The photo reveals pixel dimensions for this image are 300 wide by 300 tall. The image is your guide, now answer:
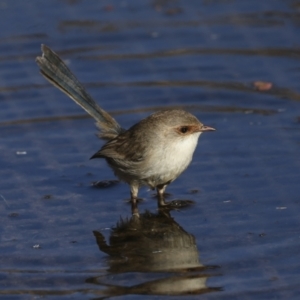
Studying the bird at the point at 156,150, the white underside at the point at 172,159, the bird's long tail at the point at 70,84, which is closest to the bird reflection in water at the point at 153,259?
the bird at the point at 156,150

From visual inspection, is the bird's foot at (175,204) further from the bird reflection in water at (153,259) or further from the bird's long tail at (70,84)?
the bird's long tail at (70,84)

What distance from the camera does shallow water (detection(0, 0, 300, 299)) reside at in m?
7.11

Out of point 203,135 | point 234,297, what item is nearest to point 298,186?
point 203,135

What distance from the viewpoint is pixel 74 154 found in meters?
9.54

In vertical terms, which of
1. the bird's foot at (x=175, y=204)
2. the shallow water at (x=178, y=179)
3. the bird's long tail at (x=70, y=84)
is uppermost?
→ the bird's long tail at (x=70, y=84)

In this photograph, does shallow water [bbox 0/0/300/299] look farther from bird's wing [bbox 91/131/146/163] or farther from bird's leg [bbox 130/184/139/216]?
bird's wing [bbox 91/131/146/163]

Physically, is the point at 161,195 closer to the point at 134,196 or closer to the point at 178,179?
the point at 134,196

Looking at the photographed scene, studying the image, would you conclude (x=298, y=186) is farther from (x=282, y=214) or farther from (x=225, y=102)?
(x=225, y=102)

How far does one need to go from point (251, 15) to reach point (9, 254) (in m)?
6.81

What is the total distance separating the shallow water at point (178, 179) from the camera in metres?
7.11

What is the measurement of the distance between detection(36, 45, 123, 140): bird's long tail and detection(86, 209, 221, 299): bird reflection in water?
105 centimetres

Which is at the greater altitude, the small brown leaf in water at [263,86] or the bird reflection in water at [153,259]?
the small brown leaf in water at [263,86]

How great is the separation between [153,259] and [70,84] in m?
2.22

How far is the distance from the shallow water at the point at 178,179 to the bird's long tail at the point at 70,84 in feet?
1.57
